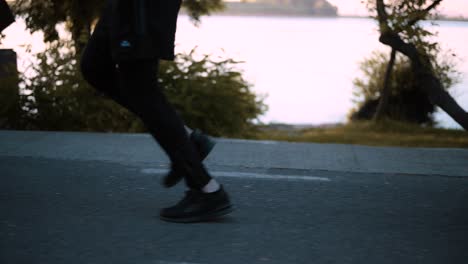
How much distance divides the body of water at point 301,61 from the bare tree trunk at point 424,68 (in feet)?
0.86

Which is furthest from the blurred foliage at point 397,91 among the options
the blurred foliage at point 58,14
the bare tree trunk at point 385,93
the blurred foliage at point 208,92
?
the blurred foliage at point 208,92

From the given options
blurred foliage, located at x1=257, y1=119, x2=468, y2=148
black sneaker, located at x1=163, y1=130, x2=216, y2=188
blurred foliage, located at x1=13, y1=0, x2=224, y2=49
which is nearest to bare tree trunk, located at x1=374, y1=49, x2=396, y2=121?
blurred foliage, located at x1=257, y1=119, x2=468, y2=148

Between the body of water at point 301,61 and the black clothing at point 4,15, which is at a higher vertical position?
the black clothing at point 4,15

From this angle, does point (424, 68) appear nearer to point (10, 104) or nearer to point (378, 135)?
point (378, 135)

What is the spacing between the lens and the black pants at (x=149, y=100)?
3.52 metres

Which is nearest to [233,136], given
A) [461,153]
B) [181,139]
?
[461,153]

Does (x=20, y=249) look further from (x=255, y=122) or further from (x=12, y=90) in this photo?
(x=255, y=122)

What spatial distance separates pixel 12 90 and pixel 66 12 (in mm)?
2403

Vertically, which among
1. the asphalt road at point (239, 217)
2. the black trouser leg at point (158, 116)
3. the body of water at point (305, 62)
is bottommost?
the body of water at point (305, 62)

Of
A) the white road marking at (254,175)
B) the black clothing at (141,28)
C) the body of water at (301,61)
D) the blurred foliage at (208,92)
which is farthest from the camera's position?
the body of water at (301,61)

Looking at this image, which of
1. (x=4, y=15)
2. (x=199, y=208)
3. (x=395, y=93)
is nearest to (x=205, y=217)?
(x=199, y=208)

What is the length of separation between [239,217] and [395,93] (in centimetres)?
1007

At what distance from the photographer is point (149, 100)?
3.55 metres

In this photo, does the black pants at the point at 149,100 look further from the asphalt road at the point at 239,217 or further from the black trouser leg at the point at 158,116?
the asphalt road at the point at 239,217
